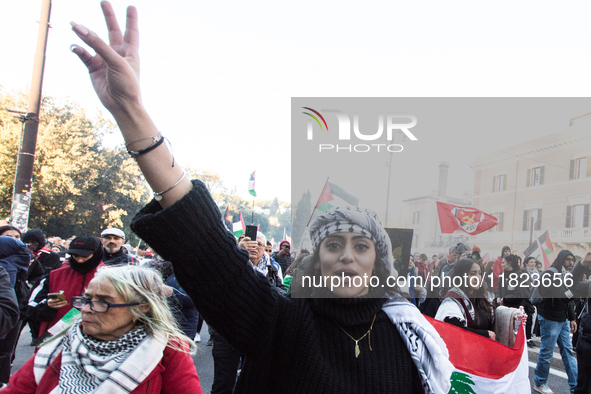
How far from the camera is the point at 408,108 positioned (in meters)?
2.06

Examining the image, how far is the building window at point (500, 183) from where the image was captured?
238 centimetres

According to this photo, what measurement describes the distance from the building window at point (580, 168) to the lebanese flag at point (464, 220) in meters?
0.53

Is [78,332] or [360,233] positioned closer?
[360,233]

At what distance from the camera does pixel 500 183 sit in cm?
245

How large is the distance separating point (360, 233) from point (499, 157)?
1.39 metres

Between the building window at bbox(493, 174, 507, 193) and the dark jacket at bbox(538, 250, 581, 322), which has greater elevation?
the building window at bbox(493, 174, 507, 193)

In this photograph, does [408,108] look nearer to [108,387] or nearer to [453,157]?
[453,157]

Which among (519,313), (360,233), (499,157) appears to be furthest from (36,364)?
(519,313)

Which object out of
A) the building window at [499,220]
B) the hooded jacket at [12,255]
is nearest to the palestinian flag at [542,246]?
the building window at [499,220]

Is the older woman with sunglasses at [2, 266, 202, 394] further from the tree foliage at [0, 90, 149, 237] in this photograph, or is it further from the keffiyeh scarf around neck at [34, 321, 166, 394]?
the tree foliage at [0, 90, 149, 237]

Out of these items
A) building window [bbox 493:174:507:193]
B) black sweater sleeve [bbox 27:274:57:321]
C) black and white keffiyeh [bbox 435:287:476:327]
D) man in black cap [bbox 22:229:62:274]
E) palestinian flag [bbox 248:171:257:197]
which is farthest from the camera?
palestinian flag [bbox 248:171:257:197]

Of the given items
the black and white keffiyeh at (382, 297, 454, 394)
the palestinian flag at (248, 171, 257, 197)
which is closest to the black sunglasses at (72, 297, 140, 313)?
the black and white keffiyeh at (382, 297, 454, 394)

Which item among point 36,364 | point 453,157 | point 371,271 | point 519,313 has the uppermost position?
point 453,157

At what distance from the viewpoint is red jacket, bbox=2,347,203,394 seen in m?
2.02
